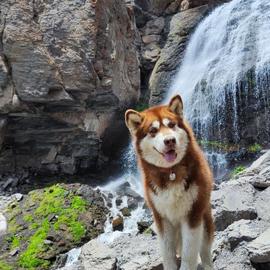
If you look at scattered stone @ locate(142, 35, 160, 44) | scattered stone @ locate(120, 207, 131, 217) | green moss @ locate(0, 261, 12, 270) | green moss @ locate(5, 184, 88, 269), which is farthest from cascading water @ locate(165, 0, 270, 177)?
green moss @ locate(0, 261, 12, 270)

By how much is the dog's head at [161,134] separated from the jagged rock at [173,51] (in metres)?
14.0

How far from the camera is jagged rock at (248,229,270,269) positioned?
4.64 m

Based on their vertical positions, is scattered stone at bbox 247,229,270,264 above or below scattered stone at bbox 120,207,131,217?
above

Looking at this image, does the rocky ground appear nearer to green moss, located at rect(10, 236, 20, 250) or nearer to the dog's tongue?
the dog's tongue

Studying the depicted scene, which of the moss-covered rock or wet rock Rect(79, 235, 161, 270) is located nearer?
wet rock Rect(79, 235, 161, 270)

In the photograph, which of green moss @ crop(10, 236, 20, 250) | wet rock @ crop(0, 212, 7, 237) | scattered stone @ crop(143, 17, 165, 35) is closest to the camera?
green moss @ crop(10, 236, 20, 250)

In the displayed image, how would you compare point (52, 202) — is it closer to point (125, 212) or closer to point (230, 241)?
point (125, 212)

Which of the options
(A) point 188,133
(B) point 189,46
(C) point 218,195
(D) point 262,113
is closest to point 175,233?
(A) point 188,133

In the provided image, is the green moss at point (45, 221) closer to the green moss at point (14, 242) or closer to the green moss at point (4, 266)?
the green moss at point (14, 242)

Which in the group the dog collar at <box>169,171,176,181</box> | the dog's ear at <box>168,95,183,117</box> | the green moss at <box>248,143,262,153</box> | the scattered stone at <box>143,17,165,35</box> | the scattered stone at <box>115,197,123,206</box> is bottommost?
A: the scattered stone at <box>115,197,123,206</box>

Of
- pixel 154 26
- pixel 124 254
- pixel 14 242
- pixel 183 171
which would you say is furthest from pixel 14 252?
pixel 154 26

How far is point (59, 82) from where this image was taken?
13898mm

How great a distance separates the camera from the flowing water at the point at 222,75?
14672 mm

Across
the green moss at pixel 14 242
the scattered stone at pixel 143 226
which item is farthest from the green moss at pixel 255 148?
the green moss at pixel 14 242
